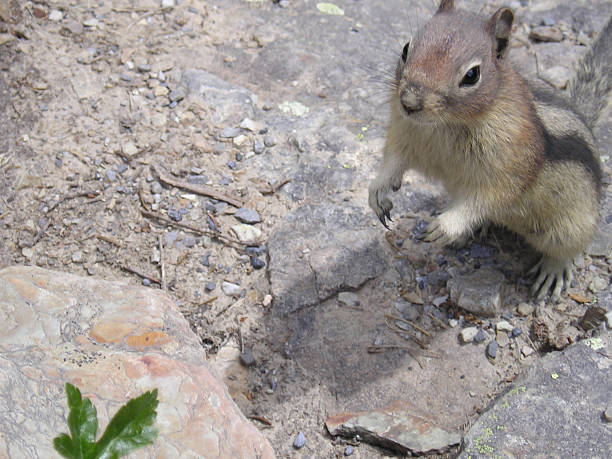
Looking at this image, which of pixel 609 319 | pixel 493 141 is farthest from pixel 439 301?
pixel 493 141

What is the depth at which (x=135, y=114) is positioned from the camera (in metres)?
4.53

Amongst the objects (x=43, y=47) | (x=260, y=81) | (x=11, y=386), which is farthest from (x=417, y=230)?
(x=43, y=47)

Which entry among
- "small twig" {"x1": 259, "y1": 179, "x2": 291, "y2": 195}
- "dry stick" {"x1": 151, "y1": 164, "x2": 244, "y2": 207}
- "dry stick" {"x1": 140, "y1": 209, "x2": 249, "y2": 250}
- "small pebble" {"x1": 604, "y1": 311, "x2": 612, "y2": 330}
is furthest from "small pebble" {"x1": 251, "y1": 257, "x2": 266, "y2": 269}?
"small pebble" {"x1": 604, "y1": 311, "x2": 612, "y2": 330}

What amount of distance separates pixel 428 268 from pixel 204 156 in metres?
1.75

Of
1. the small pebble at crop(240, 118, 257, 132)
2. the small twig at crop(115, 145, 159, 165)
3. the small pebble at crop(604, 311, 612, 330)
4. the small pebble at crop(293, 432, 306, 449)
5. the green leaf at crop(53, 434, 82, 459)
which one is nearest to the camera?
the green leaf at crop(53, 434, 82, 459)

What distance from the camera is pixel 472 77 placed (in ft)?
9.62

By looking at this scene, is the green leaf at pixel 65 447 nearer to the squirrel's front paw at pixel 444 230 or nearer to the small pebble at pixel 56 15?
the squirrel's front paw at pixel 444 230

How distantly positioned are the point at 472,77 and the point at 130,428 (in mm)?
2222

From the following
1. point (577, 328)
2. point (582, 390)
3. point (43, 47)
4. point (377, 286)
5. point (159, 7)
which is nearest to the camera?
point (582, 390)

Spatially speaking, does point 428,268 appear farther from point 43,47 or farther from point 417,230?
point 43,47

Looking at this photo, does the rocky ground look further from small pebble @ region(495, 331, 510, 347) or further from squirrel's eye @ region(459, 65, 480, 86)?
squirrel's eye @ region(459, 65, 480, 86)

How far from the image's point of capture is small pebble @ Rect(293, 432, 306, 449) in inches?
124

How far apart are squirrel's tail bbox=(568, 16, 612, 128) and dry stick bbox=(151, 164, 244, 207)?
7.52 feet

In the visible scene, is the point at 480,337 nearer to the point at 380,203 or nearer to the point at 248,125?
the point at 380,203
